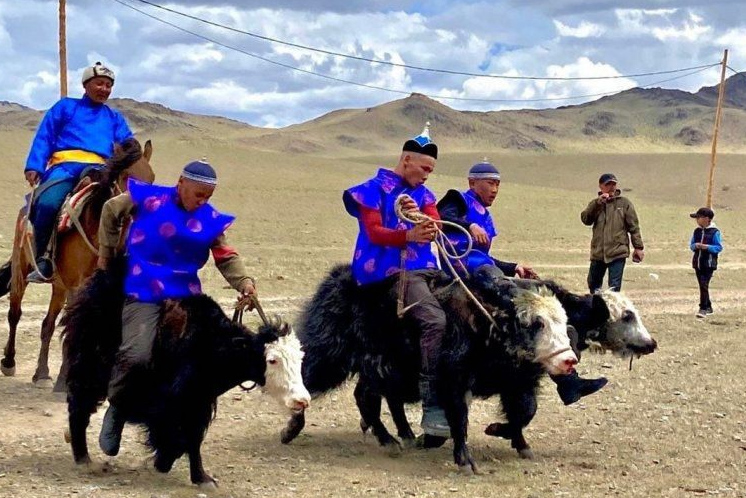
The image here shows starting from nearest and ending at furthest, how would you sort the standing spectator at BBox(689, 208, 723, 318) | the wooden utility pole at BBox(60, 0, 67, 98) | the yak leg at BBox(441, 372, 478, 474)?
the yak leg at BBox(441, 372, 478, 474)
the standing spectator at BBox(689, 208, 723, 318)
the wooden utility pole at BBox(60, 0, 67, 98)

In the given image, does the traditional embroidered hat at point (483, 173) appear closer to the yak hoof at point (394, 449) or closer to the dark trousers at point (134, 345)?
the yak hoof at point (394, 449)

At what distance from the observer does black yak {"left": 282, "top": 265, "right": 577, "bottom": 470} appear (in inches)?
259

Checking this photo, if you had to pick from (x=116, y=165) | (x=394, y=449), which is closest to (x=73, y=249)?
(x=116, y=165)

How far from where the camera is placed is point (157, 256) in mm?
6000

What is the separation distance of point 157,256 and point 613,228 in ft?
26.5

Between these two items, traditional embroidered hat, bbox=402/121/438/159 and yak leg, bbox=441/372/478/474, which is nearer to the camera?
yak leg, bbox=441/372/478/474

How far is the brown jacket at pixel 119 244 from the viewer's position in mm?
6164

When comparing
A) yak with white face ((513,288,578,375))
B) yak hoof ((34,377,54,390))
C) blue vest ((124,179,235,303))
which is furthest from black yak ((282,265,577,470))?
yak hoof ((34,377,54,390))

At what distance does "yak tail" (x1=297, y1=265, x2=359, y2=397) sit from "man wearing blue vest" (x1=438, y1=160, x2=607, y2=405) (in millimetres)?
748

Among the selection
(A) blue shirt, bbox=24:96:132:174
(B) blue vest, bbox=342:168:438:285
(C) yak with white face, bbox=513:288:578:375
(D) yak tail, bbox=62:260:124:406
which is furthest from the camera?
(A) blue shirt, bbox=24:96:132:174

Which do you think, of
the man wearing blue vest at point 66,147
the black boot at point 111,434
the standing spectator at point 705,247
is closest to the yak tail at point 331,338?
the black boot at point 111,434

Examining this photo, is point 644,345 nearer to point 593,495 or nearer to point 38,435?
point 593,495

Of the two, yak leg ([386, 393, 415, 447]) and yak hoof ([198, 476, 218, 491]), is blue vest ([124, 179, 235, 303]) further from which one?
yak leg ([386, 393, 415, 447])

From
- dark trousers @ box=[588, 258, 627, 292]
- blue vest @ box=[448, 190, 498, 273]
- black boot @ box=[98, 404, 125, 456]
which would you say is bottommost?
black boot @ box=[98, 404, 125, 456]
